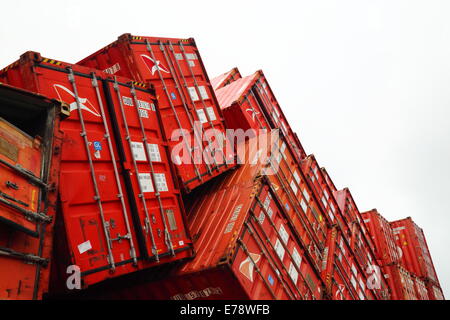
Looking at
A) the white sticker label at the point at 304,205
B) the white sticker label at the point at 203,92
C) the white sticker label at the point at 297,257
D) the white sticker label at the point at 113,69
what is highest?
the white sticker label at the point at 203,92

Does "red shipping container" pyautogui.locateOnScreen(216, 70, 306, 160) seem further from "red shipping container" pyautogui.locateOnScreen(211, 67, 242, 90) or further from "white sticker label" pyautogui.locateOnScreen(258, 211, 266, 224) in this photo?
"white sticker label" pyautogui.locateOnScreen(258, 211, 266, 224)

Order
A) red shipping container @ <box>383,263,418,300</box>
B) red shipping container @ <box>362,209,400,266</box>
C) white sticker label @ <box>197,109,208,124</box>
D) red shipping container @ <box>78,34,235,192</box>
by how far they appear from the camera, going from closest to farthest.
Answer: red shipping container @ <box>78,34,235,192</box> → white sticker label @ <box>197,109,208,124</box> → red shipping container @ <box>383,263,418,300</box> → red shipping container @ <box>362,209,400,266</box>

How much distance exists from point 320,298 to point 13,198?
21.0 ft

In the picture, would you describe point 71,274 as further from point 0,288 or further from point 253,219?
point 253,219

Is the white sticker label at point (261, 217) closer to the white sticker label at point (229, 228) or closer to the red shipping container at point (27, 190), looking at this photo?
the white sticker label at point (229, 228)

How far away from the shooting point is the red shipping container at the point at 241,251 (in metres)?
5.67

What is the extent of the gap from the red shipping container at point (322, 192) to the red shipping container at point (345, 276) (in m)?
0.74

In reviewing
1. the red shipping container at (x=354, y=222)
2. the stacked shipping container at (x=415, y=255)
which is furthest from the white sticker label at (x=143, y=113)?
the stacked shipping container at (x=415, y=255)

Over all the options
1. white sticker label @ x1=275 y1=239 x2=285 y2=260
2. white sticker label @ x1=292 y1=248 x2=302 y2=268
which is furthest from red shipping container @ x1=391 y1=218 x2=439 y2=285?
white sticker label @ x1=275 y1=239 x2=285 y2=260

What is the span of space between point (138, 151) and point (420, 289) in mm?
15556

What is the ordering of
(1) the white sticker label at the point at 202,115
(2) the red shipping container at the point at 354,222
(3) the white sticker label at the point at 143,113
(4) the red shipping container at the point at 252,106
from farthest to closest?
1. (2) the red shipping container at the point at 354,222
2. (4) the red shipping container at the point at 252,106
3. (1) the white sticker label at the point at 202,115
4. (3) the white sticker label at the point at 143,113

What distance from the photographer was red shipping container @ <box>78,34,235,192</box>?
274 inches

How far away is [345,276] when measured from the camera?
31.0ft

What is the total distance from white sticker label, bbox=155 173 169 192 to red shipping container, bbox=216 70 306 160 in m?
3.65
